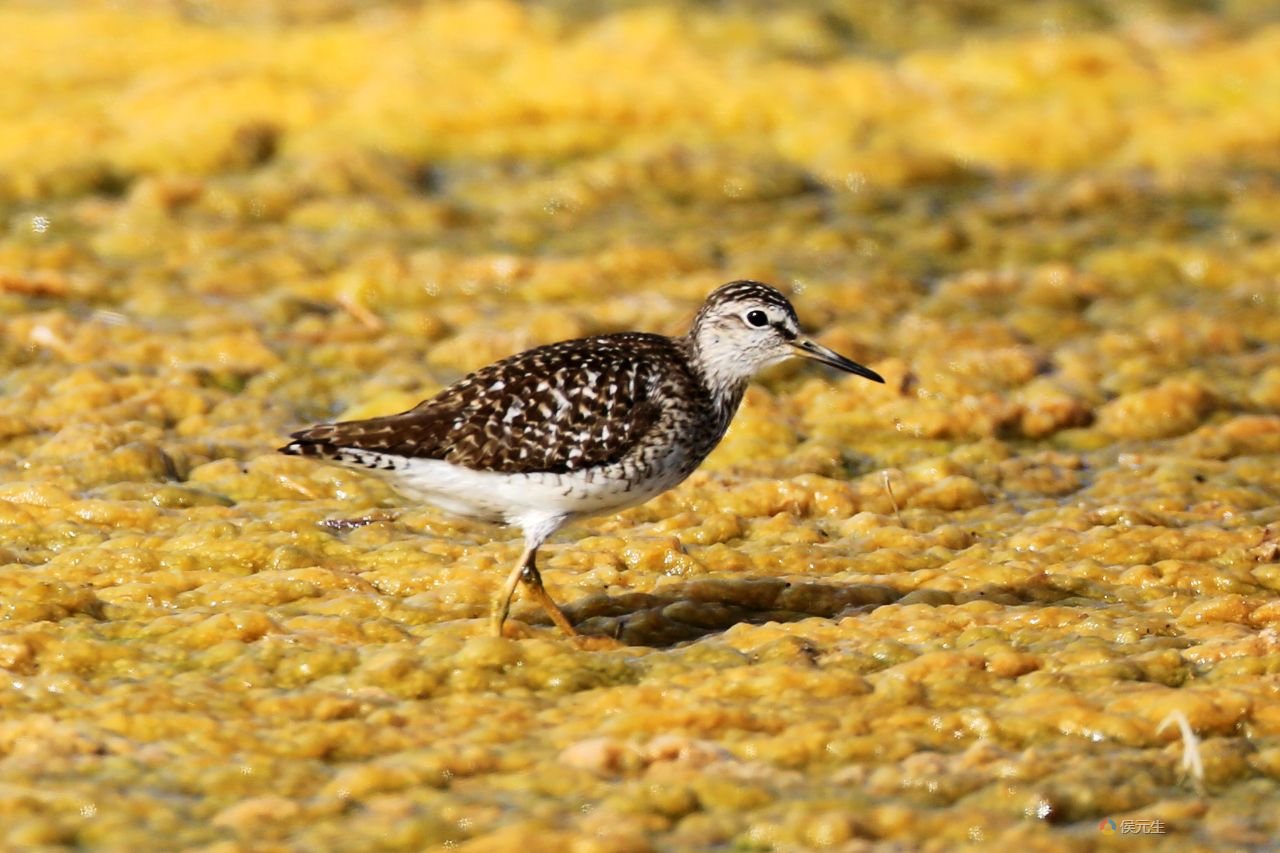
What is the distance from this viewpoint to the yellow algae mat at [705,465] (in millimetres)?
5840

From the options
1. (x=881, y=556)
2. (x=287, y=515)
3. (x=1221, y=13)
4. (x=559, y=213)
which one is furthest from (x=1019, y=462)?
(x=1221, y=13)

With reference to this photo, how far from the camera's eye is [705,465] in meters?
→ 9.30

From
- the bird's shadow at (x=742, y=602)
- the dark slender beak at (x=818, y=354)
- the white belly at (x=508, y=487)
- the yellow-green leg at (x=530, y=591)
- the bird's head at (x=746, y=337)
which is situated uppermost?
the bird's head at (x=746, y=337)

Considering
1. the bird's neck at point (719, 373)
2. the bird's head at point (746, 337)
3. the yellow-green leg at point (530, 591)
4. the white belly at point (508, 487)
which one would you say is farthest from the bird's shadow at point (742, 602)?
the bird's head at point (746, 337)

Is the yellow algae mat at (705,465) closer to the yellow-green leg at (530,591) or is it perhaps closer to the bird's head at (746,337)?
the yellow-green leg at (530,591)

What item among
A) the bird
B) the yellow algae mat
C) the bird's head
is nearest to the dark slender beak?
the bird's head

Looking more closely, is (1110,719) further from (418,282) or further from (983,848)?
(418,282)

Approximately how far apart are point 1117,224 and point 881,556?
5658 mm

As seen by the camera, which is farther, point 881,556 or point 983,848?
point 881,556

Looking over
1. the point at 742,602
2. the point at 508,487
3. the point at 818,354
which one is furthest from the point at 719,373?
the point at 508,487

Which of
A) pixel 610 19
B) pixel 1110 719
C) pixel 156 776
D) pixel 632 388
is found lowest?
pixel 1110 719

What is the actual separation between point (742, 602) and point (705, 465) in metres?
1.79

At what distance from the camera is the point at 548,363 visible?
24.0ft

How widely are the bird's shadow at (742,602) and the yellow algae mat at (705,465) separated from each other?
0.02 meters
